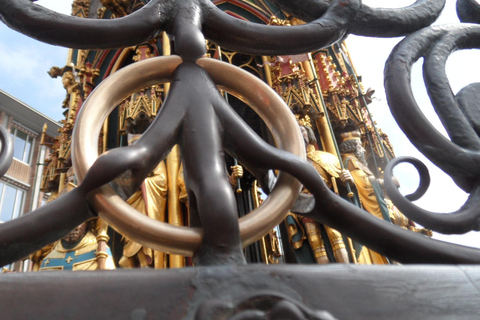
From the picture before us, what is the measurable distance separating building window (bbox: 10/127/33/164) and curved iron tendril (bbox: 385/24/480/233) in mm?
9598

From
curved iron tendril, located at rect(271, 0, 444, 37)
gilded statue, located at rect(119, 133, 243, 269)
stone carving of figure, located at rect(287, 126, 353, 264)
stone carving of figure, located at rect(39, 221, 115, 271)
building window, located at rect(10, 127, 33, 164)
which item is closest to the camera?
curved iron tendril, located at rect(271, 0, 444, 37)

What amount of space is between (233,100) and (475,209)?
10.5ft

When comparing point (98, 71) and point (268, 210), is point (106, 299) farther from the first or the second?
point (98, 71)

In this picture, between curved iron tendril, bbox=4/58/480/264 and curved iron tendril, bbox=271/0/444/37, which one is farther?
curved iron tendril, bbox=271/0/444/37

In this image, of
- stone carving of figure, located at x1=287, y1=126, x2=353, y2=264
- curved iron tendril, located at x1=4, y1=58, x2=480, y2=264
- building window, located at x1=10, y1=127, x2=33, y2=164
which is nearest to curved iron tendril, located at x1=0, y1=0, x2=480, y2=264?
curved iron tendril, located at x1=4, y1=58, x2=480, y2=264

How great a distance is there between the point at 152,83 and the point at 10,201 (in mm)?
8993

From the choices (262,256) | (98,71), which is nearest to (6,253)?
(262,256)

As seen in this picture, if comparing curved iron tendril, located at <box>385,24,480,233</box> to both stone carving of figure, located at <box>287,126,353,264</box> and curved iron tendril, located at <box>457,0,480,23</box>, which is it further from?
stone carving of figure, located at <box>287,126,353,264</box>

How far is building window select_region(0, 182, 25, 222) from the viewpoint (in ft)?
26.3

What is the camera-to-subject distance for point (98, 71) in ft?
12.0

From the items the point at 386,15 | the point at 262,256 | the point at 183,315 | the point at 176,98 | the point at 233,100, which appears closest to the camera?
the point at 183,315

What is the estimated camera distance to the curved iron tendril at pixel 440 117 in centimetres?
36

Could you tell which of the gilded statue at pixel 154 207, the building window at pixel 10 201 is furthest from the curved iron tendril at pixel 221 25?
the building window at pixel 10 201

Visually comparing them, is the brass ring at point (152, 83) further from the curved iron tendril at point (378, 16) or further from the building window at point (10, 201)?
the building window at point (10, 201)
